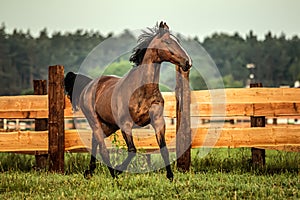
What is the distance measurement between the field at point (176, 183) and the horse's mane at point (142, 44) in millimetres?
1759

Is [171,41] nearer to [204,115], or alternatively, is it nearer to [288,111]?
[204,115]

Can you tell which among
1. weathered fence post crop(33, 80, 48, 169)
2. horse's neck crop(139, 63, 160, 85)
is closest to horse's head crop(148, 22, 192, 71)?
horse's neck crop(139, 63, 160, 85)

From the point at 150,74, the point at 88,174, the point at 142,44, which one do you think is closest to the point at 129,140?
the point at 150,74

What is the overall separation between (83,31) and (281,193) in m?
103

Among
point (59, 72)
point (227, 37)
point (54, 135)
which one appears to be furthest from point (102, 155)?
point (227, 37)

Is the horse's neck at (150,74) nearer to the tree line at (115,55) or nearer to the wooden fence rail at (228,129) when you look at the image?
the wooden fence rail at (228,129)

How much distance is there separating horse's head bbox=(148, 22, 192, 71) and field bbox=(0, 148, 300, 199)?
5.52 feet

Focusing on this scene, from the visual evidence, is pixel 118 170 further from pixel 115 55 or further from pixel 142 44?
pixel 115 55

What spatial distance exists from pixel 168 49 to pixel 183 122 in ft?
6.51

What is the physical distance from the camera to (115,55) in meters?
65.5

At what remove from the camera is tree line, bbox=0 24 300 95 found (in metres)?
73.8

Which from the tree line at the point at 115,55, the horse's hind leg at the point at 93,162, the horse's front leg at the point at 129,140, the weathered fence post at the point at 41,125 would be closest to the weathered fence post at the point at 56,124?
the weathered fence post at the point at 41,125

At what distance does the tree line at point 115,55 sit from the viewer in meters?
73.8

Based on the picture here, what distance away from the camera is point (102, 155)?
30.0 feet
